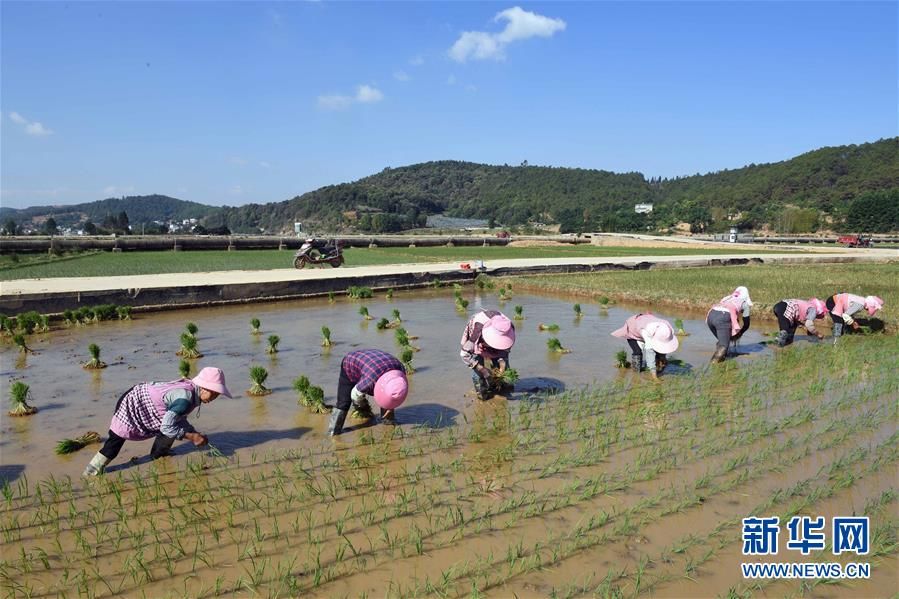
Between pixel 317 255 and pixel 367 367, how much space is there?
789 inches

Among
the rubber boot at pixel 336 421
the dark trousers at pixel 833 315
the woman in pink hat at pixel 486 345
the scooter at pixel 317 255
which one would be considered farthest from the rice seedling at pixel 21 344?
the dark trousers at pixel 833 315

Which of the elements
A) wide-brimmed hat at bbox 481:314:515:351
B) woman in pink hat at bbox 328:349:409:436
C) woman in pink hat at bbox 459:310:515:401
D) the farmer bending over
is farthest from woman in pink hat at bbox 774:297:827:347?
woman in pink hat at bbox 328:349:409:436

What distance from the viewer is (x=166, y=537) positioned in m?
4.52

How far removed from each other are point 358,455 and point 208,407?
8.75ft

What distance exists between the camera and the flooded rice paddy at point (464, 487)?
4.10 meters

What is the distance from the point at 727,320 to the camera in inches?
391

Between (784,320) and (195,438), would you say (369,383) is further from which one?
(784,320)

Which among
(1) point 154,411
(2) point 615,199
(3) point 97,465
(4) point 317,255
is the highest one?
(2) point 615,199

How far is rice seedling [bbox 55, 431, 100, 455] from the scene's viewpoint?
239 inches

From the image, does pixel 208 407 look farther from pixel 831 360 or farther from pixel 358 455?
pixel 831 360

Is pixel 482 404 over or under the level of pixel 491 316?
under

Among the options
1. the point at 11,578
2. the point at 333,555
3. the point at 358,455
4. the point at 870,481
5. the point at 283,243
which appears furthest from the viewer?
the point at 283,243

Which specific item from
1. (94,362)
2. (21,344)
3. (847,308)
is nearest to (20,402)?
(94,362)

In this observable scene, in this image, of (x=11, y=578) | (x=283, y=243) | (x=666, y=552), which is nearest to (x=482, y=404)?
(x=666, y=552)
